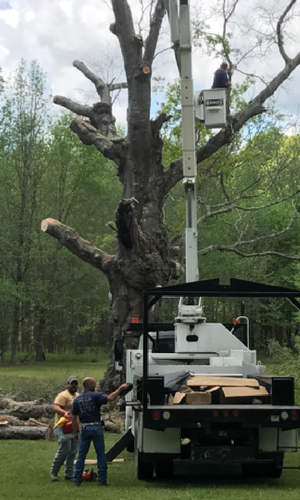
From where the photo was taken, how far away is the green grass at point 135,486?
7000mm

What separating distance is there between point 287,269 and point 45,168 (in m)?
17.0

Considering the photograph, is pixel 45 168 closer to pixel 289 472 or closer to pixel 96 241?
pixel 96 241

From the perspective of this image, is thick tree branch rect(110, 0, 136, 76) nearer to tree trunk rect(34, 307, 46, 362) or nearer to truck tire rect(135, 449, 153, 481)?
truck tire rect(135, 449, 153, 481)

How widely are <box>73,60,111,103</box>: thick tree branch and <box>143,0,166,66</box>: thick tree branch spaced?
2.55 m

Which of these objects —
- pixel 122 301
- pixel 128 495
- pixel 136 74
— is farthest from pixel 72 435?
pixel 136 74

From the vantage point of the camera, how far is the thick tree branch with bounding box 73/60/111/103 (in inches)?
796

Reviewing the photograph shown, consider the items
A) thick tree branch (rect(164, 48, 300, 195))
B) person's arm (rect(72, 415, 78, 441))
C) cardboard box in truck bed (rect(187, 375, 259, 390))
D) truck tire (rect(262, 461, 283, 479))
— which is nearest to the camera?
cardboard box in truck bed (rect(187, 375, 259, 390))

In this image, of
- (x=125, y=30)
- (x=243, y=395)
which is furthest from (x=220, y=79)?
(x=243, y=395)

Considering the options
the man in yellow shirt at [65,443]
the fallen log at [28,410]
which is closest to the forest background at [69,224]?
the fallen log at [28,410]

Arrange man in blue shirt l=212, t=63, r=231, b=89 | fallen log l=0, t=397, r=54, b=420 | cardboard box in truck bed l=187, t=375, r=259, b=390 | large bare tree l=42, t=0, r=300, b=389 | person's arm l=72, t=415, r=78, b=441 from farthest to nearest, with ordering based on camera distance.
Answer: large bare tree l=42, t=0, r=300, b=389 < man in blue shirt l=212, t=63, r=231, b=89 < fallen log l=0, t=397, r=54, b=420 < person's arm l=72, t=415, r=78, b=441 < cardboard box in truck bed l=187, t=375, r=259, b=390

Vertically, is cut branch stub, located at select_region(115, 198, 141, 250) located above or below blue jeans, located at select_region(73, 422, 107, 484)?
above

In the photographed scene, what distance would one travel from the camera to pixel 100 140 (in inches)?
706

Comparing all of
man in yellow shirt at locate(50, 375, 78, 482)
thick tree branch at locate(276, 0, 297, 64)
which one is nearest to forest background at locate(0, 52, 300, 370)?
thick tree branch at locate(276, 0, 297, 64)

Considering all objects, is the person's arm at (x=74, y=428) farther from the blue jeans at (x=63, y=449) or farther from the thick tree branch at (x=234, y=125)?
the thick tree branch at (x=234, y=125)
